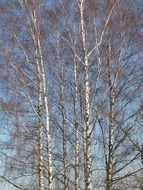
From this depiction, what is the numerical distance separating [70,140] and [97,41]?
4.69 meters

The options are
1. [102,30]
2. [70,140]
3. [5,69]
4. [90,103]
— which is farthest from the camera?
[70,140]

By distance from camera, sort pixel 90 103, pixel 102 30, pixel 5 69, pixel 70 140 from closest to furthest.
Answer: pixel 90 103, pixel 102 30, pixel 5 69, pixel 70 140

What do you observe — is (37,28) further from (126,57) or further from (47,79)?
(126,57)

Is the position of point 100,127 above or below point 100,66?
below

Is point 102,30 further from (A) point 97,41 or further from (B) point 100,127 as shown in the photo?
(B) point 100,127

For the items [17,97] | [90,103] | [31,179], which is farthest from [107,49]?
[31,179]

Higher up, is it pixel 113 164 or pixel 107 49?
pixel 107 49

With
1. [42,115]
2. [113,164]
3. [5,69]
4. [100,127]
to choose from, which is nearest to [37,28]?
[5,69]

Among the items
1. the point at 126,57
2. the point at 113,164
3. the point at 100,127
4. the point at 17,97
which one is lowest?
the point at 113,164

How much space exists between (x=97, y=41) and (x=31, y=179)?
642 cm

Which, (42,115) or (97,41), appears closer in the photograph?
(97,41)

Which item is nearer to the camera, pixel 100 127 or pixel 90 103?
pixel 90 103

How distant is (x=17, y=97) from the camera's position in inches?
616

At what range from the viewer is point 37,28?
619 inches
